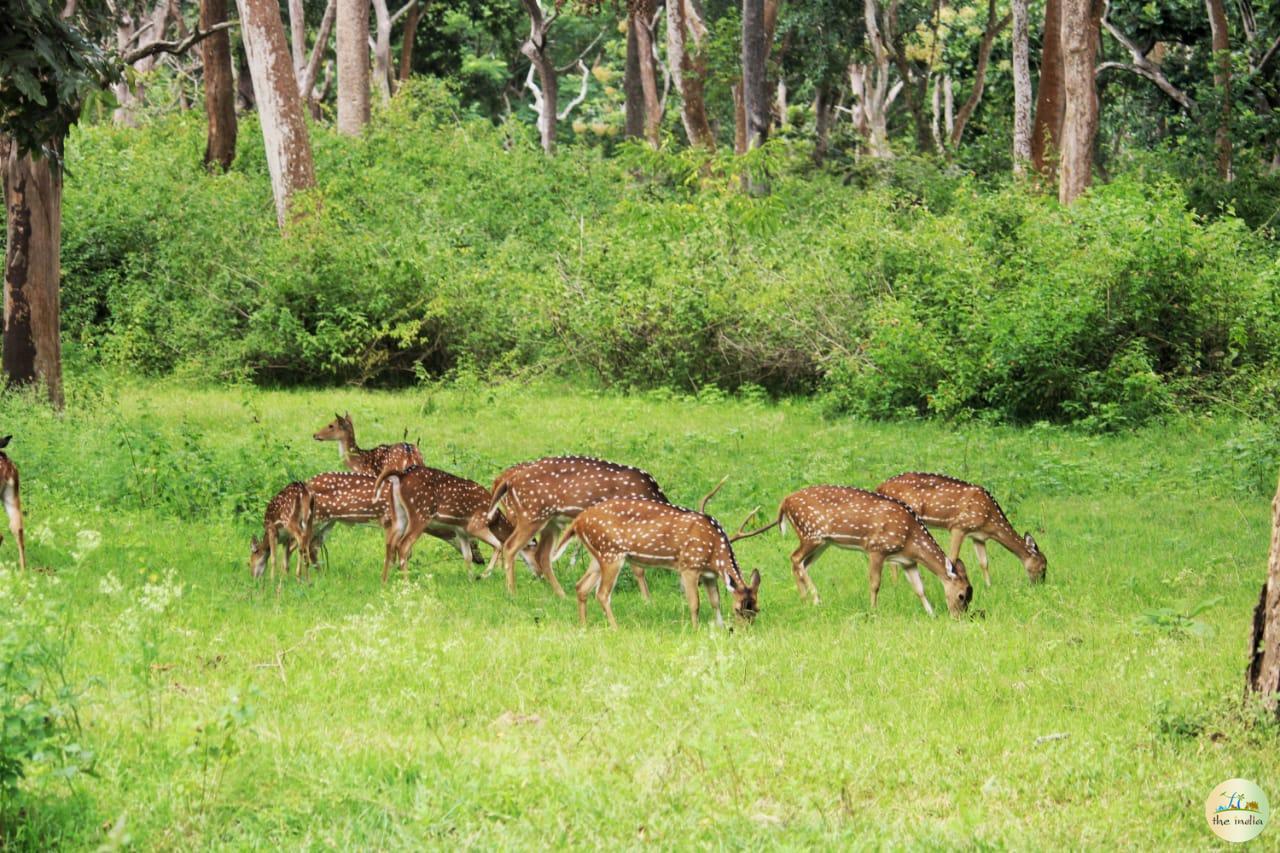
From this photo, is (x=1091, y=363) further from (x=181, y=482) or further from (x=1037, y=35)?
(x=1037, y=35)

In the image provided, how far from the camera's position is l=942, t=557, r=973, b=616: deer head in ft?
37.5

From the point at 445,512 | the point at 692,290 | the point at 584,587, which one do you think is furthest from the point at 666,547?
the point at 692,290

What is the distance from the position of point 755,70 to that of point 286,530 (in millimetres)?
22960

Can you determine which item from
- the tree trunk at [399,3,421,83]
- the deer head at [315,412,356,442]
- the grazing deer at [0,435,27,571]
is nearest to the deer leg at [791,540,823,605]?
the deer head at [315,412,356,442]

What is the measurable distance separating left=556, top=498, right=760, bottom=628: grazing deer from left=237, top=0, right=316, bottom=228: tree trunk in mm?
21386

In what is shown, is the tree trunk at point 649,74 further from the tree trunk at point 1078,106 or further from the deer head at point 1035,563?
the deer head at point 1035,563

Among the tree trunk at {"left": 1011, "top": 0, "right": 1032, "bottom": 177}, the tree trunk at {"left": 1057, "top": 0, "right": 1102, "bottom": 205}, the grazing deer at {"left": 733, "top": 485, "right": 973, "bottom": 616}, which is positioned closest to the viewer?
the grazing deer at {"left": 733, "top": 485, "right": 973, "bottom": 616}

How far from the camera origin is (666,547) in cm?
1087

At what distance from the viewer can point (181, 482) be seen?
15.1m

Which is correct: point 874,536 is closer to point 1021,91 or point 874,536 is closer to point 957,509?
point 957,509

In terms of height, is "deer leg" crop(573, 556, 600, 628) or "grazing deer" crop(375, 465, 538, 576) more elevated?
"grazing deer" crop(375, 465, 538, 576)

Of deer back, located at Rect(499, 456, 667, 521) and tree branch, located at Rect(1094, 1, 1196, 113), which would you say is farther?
tree branch, located at Rect(1094, 1, 1196, 113)

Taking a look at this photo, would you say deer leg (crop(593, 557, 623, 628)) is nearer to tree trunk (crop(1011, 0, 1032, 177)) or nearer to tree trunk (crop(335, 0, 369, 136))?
tree trunk (crop(1011, 0, 1032, 177))

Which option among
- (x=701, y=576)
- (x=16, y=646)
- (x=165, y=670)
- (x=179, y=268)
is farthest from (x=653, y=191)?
(x=16, y=646)
